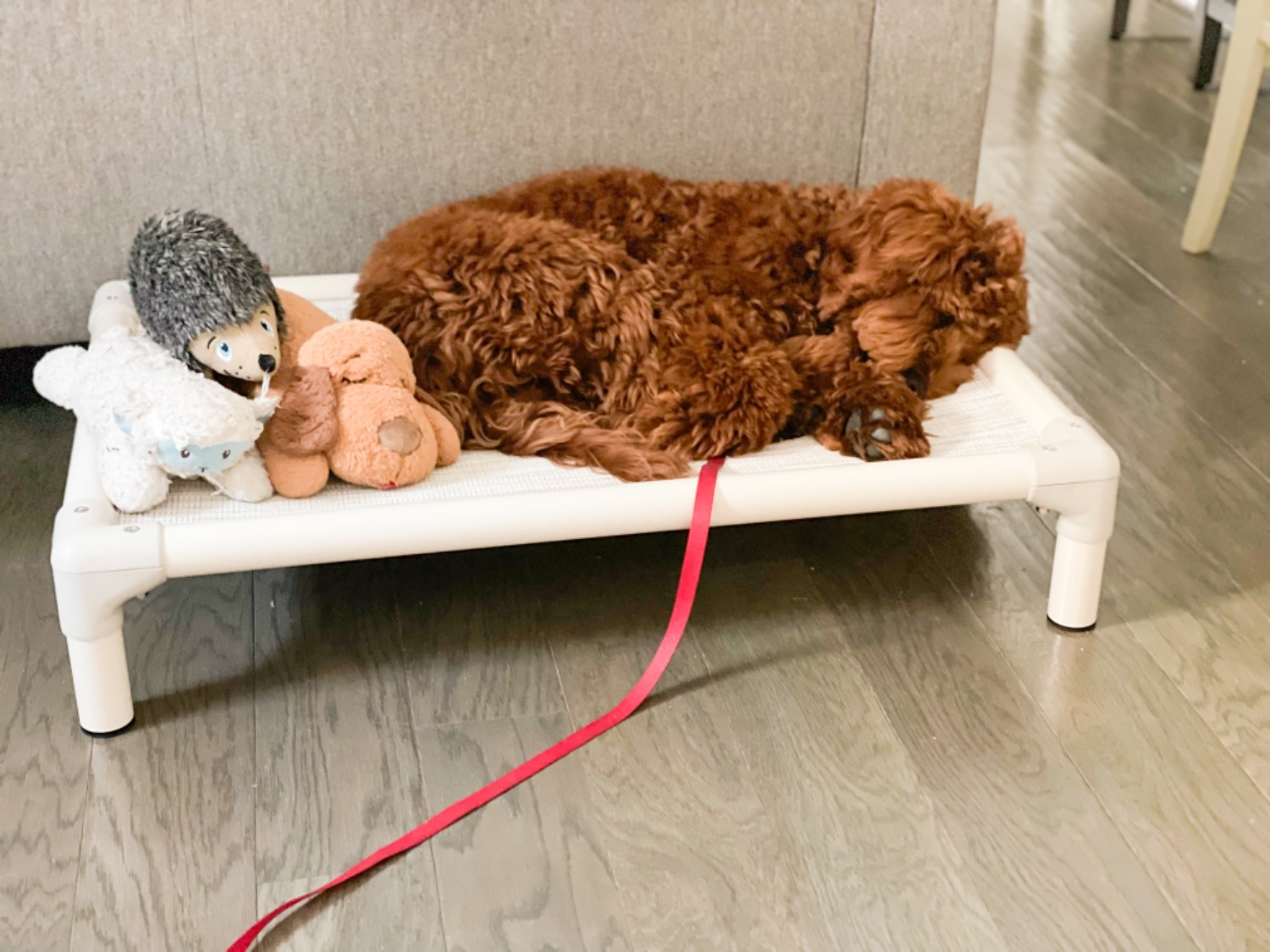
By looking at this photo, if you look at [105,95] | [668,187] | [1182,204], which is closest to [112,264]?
[105,95]

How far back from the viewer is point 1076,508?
5.29 ft

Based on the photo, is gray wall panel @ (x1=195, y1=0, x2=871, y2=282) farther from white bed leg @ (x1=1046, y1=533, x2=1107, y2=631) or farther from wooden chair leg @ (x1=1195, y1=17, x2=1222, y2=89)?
wooden chair leg @ (x1=1195, y1=17, x2=1222, y2=89)

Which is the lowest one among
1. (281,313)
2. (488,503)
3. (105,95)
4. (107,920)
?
(107,920)

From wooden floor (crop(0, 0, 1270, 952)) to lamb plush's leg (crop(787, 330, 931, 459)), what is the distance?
230 millimetres

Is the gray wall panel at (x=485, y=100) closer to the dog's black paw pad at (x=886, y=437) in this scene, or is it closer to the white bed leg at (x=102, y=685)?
the dog's black paw pad at (x=886, y=437)

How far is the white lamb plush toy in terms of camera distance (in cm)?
143

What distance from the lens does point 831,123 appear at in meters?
2.02

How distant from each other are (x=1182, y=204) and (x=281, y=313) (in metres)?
2.16

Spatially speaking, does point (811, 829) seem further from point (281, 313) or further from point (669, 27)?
point (669, 27)

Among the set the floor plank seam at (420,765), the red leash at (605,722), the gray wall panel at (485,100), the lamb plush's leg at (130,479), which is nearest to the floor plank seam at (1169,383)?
the gray wall panel at (485,100)

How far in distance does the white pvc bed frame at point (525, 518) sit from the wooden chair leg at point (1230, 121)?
124 cm

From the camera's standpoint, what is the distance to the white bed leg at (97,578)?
139 cm

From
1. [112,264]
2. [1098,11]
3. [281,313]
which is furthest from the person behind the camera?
[1098,11]

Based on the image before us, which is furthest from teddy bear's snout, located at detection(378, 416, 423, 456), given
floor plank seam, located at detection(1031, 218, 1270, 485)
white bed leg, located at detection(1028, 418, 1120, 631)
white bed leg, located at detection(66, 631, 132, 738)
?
floor plank seam, located at detection(1031, 218, 1270, 485)
